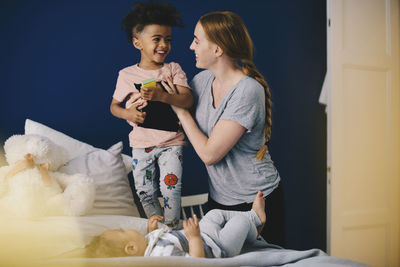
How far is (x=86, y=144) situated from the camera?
1.23 meters

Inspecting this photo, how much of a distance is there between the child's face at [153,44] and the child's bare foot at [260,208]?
550 mm

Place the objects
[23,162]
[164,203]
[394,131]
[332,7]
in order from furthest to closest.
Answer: [394,131], [332,7], [164,203], [23,162]

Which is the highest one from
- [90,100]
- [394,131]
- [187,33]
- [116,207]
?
[187,33]

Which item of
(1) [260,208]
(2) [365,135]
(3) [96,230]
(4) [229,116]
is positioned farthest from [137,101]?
(2) [365,135]

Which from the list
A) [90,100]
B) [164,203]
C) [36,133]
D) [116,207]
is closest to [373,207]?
[164,203]

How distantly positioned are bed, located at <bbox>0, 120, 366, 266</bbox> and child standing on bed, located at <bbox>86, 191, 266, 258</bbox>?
41mm

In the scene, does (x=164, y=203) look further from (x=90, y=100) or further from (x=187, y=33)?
(x=187, y=33)

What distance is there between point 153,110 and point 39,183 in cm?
40

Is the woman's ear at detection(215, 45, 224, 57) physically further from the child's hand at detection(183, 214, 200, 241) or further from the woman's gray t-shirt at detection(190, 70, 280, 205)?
the child's hand at detection(183, 214, 200, 241)

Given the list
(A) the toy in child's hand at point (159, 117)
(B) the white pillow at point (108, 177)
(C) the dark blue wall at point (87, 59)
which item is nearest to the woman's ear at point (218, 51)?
(C) the dark blue wall at point (87, 59)

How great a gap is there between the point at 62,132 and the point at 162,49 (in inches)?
17.2

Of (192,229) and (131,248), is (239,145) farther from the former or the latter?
(131,248)

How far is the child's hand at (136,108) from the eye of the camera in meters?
1.13

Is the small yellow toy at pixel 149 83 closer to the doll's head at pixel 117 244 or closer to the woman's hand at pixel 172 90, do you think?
the woman's hand at pixel 172 90
